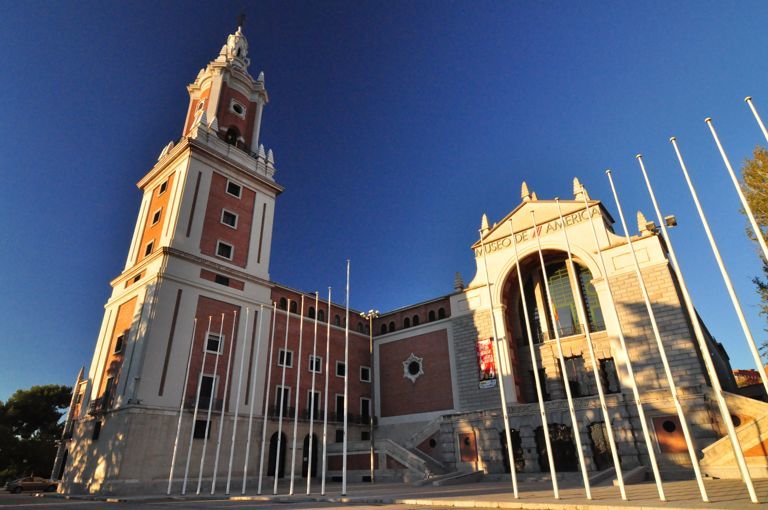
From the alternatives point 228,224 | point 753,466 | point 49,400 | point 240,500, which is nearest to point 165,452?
point 240,500

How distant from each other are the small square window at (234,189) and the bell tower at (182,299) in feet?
0.28

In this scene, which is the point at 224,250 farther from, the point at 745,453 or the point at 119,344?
the point at 745,453

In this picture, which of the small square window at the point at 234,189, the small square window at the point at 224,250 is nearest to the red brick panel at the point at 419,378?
the small square window at the point at 224,250

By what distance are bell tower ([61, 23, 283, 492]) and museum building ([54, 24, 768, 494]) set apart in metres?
0.13

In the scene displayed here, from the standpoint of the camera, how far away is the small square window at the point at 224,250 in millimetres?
33094

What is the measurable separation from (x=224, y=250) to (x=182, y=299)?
555 cm

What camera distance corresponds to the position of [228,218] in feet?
114

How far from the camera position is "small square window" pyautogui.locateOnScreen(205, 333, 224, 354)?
97.9ft

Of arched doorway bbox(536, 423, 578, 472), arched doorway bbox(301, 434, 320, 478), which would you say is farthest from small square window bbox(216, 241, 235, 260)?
arched doorway bbox(536, 423, 578, 472)

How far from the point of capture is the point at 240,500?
18828mm

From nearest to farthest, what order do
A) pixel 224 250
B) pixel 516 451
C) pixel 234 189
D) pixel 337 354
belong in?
pixel 516 451
pixel 224 250
pixel 234 189
pixel 337 354

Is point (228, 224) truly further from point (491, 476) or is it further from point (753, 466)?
point (753, 466)

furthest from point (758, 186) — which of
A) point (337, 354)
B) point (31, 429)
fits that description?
point (31, 429)

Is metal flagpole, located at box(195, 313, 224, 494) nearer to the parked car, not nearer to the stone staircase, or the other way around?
the parked car
